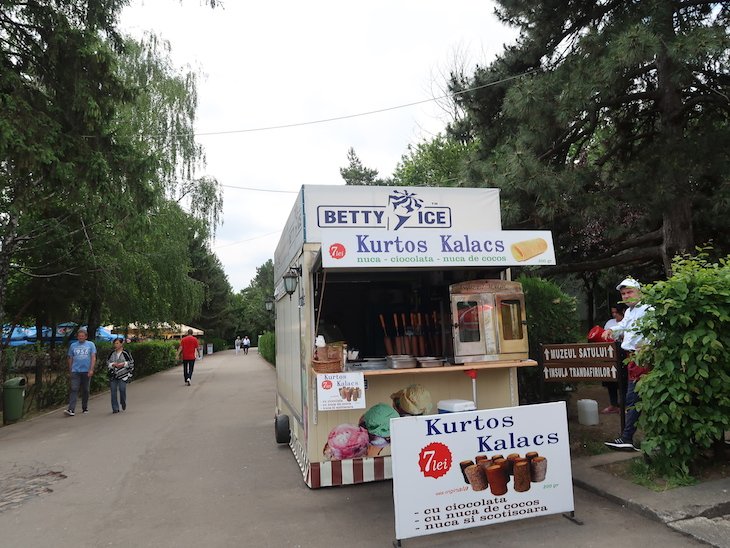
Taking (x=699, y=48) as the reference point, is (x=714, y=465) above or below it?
below

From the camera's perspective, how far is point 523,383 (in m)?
8.12

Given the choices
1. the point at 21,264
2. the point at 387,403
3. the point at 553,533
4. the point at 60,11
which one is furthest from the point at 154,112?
the point at 553,533

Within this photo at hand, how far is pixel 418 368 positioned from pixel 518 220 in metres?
4.90

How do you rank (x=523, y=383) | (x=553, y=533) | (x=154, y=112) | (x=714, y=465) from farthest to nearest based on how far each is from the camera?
(x=154, y=112) → (x=523, y=383) → (x=714, y=465) → (x=553, y=533)

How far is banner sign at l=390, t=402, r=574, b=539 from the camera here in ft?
13.2

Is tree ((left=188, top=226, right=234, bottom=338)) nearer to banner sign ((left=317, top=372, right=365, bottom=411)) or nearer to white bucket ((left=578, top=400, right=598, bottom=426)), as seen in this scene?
white bucket ((left=578, top=400, right=598, bottom=426))

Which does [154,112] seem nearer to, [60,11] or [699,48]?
[60,11]

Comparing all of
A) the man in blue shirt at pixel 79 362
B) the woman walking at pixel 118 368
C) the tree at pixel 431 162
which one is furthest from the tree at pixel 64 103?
the tree at pixel 431 162

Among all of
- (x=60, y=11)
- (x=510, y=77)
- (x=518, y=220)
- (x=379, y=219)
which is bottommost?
(x=379, y=219)

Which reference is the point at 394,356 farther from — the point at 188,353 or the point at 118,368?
the point at 188,353

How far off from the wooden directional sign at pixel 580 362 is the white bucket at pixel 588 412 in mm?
902

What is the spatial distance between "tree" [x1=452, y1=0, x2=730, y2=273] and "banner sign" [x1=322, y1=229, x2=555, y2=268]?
3.53 m

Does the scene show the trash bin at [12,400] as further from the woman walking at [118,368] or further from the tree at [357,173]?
the tree at [357,173]

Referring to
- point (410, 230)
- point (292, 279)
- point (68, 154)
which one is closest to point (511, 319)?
point (410, 230)
